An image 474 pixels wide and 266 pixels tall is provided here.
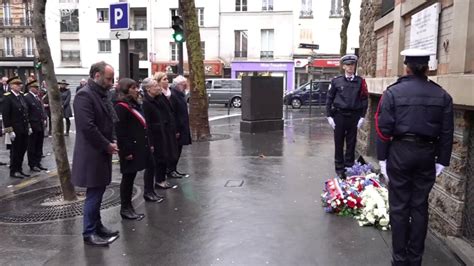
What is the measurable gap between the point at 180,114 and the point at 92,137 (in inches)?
122

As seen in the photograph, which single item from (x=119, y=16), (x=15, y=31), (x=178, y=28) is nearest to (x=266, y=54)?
(x=15, y=31)

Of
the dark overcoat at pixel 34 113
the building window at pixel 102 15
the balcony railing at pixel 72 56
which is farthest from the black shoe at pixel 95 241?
the balcony railing at pixel 72 56

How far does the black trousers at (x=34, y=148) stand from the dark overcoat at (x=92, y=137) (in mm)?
5137

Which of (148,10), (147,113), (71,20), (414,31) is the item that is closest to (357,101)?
(414,31)

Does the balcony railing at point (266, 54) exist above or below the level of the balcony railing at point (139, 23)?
below

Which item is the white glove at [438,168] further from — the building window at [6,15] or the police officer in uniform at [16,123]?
the building window at [6,15]

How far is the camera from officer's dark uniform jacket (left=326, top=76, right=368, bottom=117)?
6.86 metres

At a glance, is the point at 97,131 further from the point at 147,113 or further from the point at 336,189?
the point at 336,189

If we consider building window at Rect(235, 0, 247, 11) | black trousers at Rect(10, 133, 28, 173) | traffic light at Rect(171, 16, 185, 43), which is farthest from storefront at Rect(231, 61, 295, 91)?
black trousers at Rect(10, 133, 28, 173)

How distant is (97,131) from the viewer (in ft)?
15.5

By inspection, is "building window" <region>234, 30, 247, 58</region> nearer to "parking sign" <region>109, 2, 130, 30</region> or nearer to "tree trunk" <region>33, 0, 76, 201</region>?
"parking sign" <region>109, 2, 130, 30</region>

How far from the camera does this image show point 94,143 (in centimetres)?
478

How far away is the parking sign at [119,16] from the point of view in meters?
8.23

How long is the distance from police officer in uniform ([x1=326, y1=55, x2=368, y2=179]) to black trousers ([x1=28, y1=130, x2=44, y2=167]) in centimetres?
599
